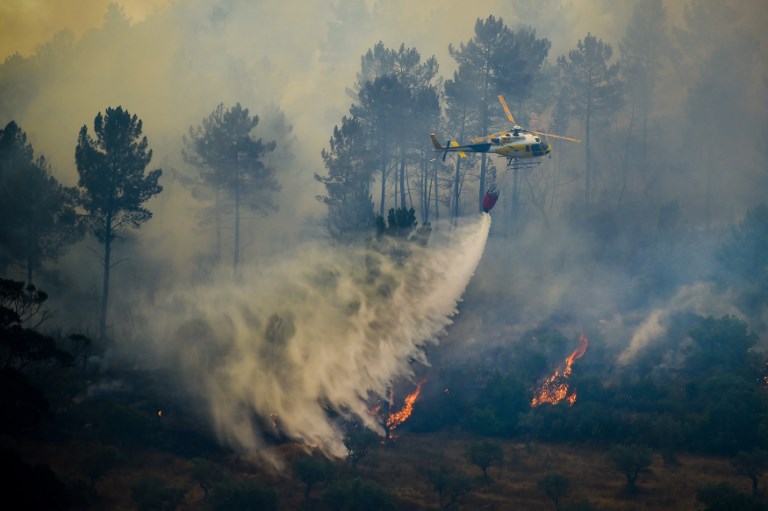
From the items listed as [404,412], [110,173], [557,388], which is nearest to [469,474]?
[404,412]

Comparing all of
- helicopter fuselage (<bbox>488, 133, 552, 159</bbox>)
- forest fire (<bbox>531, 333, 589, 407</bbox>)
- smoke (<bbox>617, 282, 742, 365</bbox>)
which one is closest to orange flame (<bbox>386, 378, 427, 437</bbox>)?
forest fire (<bbox>531, 333, 589, 407</bbox>)

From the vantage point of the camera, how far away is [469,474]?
146ft

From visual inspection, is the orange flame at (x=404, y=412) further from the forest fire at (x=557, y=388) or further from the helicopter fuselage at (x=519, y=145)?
the helicopter fuselage at (x=519, y=145)

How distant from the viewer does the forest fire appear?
5256cm

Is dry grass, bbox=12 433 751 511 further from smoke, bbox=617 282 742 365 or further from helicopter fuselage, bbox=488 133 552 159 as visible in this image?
helicopter fuselage, bbox=488 133 552 159

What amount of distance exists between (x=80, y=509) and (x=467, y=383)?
25.0 metres

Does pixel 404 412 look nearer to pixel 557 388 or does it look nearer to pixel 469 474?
pixel 469 474

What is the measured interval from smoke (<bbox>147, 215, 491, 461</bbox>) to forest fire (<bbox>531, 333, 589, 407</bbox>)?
763 cm

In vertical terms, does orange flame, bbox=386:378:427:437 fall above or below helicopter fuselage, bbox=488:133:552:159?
below

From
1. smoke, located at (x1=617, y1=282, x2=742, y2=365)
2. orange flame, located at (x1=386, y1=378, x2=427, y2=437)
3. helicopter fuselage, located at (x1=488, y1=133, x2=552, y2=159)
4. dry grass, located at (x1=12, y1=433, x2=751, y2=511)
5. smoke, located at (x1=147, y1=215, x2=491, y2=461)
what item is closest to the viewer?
dry grass, located at (x1=12, y1=433, x2=751, y2=511)

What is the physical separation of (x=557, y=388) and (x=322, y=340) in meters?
15.7

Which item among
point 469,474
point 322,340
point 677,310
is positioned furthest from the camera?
point 677,310

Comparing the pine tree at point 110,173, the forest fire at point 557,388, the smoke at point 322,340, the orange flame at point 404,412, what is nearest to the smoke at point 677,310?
the forest fire at point 557,388

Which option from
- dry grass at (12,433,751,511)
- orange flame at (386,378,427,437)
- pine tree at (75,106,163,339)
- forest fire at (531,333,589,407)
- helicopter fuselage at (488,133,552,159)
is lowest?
dry grass at (12,433,751,511)
